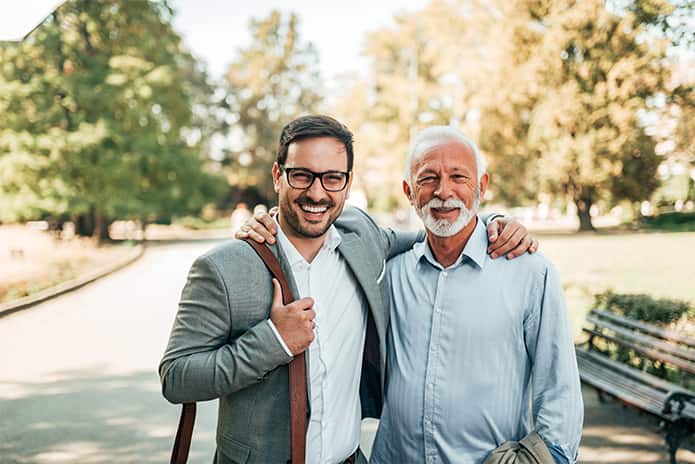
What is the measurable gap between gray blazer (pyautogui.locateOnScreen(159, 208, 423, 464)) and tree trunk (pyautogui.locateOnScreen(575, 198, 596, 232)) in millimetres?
17949

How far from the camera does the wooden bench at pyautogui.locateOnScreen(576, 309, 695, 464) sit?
13.3ft

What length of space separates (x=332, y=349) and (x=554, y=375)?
789mm

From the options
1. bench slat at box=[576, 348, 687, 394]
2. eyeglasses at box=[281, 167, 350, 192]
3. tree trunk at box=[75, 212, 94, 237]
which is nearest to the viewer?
eyeglasses at box=[281, 167, 350, 192]

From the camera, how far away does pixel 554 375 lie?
6.74 ft

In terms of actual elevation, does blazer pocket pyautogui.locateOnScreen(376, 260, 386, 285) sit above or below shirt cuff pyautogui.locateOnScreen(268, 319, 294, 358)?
above

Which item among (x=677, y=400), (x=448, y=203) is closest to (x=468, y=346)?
(x=448, y=203)

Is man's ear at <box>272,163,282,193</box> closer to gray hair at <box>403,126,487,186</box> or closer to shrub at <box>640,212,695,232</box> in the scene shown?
gray hair at <box>403,126,487,186</box>

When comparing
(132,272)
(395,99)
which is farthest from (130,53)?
(395,99)

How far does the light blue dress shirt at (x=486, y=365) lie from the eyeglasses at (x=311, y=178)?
55 cm

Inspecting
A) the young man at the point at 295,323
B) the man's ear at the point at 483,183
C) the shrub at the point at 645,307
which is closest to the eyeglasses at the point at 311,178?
the young man at the point at 295,323

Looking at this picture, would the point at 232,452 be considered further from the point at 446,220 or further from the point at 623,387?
the point at 623,387

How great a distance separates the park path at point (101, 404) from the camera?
475cm

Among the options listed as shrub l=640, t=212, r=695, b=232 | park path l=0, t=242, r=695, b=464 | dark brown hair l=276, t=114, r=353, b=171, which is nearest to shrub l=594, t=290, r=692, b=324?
park path l=0, t=242, r=695, b=464

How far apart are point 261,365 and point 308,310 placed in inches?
9.0
